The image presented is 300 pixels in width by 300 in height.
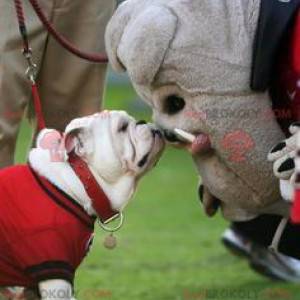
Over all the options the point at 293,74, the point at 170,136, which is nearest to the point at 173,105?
the point at 170,136

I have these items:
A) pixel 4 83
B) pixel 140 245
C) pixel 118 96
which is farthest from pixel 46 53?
pixel 118 96

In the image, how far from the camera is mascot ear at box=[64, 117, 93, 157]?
2475 millimetres

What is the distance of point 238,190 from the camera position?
99.1 inches

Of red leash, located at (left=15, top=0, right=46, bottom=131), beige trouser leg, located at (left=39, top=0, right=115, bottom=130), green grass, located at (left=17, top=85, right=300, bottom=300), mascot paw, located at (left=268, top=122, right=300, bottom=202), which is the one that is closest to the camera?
mascot paw, located at (left=268, top=122, right=300, bottom=202)

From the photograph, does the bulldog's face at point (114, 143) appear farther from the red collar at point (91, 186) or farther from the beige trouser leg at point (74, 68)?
the beige trouser leg at point (74, 68)

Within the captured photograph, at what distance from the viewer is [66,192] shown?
2443mm

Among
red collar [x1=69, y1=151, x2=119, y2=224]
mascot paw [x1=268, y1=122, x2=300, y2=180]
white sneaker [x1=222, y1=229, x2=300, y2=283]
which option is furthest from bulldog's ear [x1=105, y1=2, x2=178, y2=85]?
white sneaker [x1=222, y1=229, x2=300, y2=283]

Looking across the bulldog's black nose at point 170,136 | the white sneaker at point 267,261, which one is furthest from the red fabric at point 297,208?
the white sneaker at point 267,261

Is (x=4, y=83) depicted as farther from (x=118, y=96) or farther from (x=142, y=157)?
(x=118, y=96)

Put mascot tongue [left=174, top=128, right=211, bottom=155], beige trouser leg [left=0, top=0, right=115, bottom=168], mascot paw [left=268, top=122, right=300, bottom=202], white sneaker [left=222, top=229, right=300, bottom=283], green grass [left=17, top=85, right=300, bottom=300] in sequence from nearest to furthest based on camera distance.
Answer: mascot paw [left=268, top=122, right=300, bottom=202] < mascot tongue [left=174, top=128, right=211, bottom=155] < beige trouser leg [left=0, top=0, right=115, bottom=168] < green grass [left=17, top=85, right=300, bottom=300] < white sneaker [left=222, top=229, right=300, bottom=283]

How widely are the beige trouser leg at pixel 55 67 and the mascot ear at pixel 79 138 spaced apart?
0.40 meters

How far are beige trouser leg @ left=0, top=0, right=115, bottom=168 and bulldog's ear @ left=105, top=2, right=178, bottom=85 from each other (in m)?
0.47

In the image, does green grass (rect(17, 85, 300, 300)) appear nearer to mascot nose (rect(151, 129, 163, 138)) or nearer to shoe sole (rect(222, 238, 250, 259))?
shoe sole (rect(222, 238, 250, 259))

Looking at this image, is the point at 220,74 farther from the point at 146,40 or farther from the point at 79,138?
the point at 79,138
